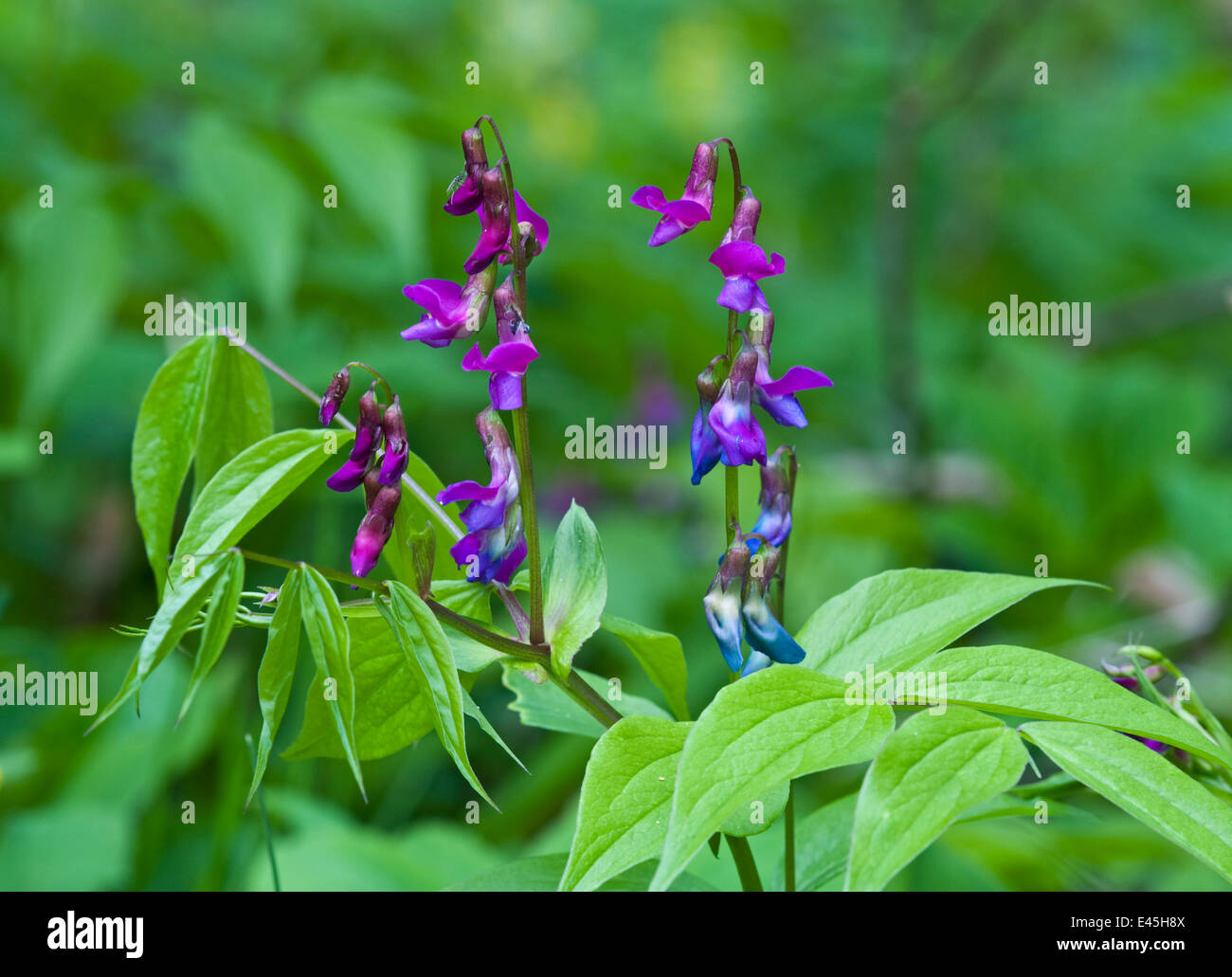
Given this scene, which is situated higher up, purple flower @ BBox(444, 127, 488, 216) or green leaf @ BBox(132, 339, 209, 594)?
purple flower @ BBox(444, 127, 488, 216)

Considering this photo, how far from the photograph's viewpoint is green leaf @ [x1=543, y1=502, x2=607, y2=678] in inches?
22.4

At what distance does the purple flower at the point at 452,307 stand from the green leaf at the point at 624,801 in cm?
21

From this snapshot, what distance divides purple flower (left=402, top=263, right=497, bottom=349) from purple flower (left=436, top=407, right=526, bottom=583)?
1.9 inches

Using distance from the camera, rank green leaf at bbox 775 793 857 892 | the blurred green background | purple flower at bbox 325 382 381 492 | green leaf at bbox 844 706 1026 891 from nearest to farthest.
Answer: green leaf at bbox 844 706 1026 891 < purple flower at bbox 325 382 381 492 < green leaf at bbox 775 793 857 892 < the blurred green background

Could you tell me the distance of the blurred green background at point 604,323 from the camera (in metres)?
1.47

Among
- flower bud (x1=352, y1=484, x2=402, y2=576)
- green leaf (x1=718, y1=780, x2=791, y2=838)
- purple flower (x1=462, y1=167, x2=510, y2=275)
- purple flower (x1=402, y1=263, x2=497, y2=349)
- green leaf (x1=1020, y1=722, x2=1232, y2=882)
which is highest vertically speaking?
purple flower (x1=462, y1=167, x2=510, y2=275)

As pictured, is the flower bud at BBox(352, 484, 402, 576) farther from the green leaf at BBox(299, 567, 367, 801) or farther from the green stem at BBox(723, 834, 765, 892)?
the green stem at BBox(723, 834, 765, 892)

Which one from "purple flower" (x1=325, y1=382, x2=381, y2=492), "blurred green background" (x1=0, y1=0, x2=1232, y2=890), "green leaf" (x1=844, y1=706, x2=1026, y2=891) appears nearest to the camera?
"green leaf" (x1=844, y1=706, x2=1026, y2=891)

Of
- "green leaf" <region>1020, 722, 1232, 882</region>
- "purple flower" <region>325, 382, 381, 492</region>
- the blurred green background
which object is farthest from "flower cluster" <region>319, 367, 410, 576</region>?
the blurred green background

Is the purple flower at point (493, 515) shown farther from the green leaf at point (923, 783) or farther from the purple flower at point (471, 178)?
the green leaf at point (923, 783)

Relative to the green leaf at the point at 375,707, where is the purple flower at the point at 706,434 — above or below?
above

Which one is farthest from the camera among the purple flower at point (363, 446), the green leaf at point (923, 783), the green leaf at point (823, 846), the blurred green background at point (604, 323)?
the blurred green background at point (604, 323)

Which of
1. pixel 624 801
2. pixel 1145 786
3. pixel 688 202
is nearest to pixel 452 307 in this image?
pixel 688 202

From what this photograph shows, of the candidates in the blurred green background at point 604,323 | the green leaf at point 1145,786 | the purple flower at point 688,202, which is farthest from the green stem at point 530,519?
the blurred green background at point 604,323
